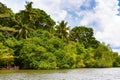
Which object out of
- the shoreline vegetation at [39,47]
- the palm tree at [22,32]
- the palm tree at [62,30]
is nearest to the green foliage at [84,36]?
the shoreline vegetation at [39,47]

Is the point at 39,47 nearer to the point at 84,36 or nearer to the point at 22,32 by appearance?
the point at 22,32

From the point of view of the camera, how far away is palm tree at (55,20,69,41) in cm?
7712

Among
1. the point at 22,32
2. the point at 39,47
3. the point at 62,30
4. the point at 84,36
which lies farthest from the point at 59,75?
the point at 84,36

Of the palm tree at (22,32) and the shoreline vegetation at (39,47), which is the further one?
the palm tree at (22,32)

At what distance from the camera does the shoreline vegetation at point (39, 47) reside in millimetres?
57250

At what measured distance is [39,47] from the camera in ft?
191

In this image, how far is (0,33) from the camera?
6034cm

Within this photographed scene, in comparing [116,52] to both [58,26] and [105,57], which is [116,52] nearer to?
[105,57]

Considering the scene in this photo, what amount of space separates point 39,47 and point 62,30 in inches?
780

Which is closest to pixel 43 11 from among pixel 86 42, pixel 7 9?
pixel 7 9

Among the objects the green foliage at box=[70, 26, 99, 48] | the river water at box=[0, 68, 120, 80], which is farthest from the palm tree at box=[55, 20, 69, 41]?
the river water at box=[0, 68, 120, 80]

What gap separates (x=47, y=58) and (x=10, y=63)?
6.39 m

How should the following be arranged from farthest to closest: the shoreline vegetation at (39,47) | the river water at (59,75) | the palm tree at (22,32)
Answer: the palm tree at (22,32)
the shoreline vegetation at (39,47)
the river water at (59,75)

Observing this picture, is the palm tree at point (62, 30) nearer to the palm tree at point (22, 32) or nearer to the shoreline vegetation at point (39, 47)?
the shoreline vegetation at point (39, 47)
